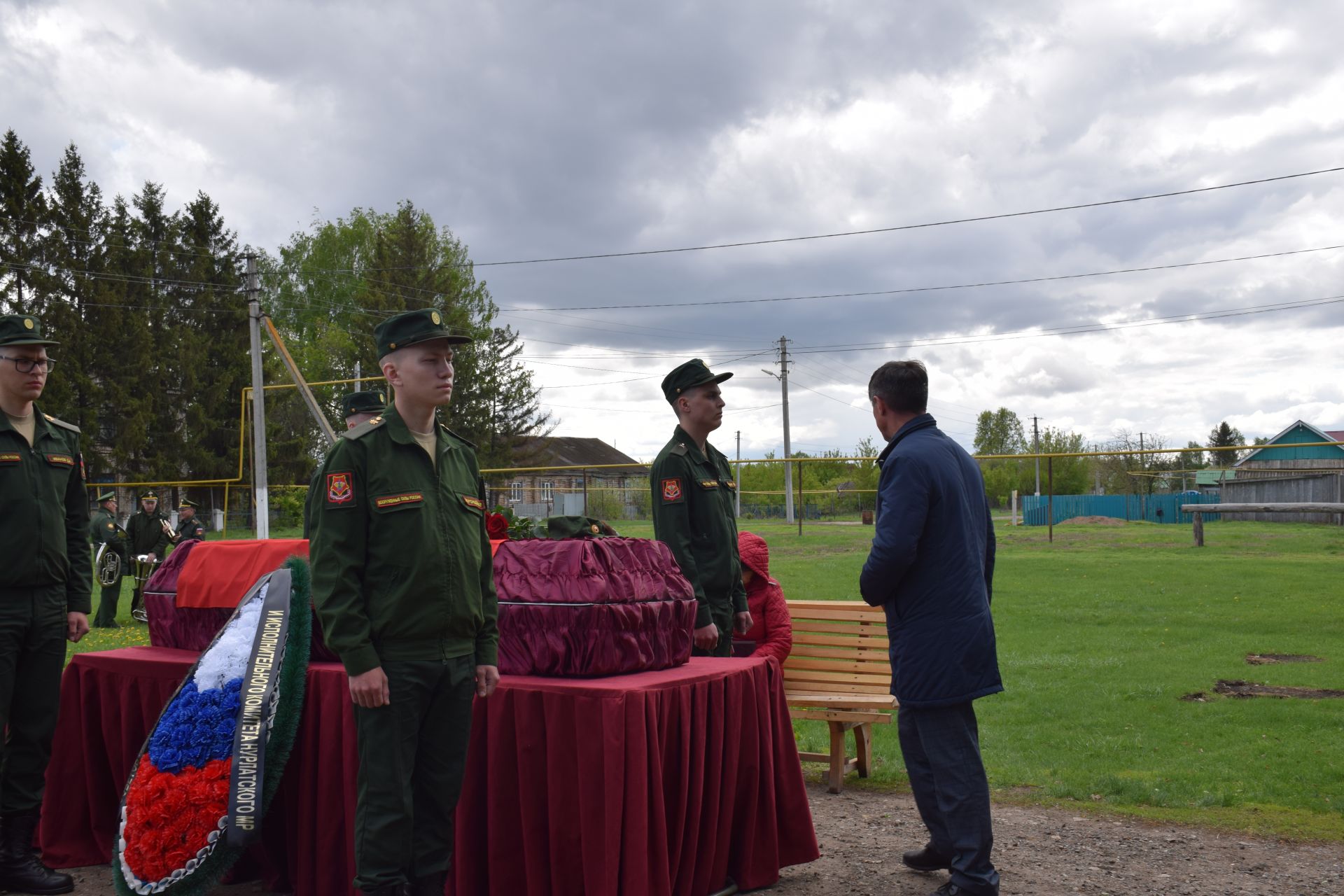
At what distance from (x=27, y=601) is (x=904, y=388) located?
11.8 ft

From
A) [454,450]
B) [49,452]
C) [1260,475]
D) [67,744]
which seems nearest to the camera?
[454,450]

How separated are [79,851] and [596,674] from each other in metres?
2.66

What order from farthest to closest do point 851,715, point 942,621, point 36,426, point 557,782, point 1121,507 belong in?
1. point 1121,507
2. point 851,715
3. point 36,426
4. point 942,621
5. point 557,782

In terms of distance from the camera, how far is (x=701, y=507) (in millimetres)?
5051

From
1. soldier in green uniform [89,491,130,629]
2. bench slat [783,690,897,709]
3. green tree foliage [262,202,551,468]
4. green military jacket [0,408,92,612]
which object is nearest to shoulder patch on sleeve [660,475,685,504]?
bench slat [783,690,897,709]

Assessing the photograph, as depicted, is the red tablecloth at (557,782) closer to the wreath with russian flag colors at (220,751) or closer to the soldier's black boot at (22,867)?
the wreath with russian flag colors at (220,751)

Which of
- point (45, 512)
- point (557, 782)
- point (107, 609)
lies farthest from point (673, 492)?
point (107, 609)

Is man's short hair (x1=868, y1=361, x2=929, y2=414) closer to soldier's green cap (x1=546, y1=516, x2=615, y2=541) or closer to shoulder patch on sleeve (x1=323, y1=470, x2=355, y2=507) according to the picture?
soldier's green cap (x1=546, y1=516, x2=615, y2=541)

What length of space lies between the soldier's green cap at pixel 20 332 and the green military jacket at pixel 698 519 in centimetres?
260

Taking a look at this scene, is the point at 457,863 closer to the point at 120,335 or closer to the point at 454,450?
the point at 454,450

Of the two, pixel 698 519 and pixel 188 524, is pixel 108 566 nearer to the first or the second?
pixel 188 524

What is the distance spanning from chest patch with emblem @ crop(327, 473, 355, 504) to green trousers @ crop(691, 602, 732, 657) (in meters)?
2.20

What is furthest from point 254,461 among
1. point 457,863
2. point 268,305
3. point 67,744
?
point 268,305

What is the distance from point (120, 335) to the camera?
4462 centimetres
